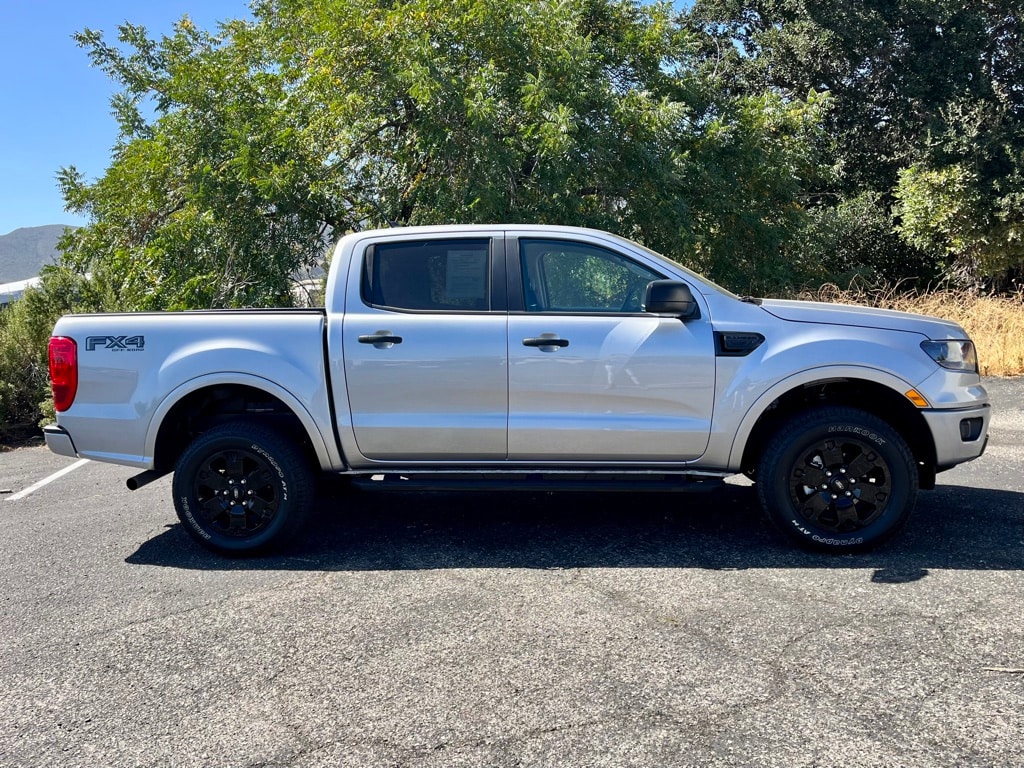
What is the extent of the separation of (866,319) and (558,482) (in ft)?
6.65

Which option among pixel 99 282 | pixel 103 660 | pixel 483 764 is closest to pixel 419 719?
pixel 483 764

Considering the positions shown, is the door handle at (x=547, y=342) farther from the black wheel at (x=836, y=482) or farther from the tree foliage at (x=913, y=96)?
the tree foliage at (x=913, y=96)

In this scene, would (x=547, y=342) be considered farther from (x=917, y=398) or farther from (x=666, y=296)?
(x=917, y=398)

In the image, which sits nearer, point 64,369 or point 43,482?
point 64,369

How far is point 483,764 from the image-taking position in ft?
9.82

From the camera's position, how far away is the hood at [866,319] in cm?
505

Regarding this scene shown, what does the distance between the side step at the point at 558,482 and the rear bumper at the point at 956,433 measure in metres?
1.21

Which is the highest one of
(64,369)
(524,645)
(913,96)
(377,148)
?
(913,96)

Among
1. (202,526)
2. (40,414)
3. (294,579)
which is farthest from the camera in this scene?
(40,414)

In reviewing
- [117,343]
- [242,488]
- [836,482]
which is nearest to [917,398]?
[836,482]

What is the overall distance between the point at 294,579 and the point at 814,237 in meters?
13.2

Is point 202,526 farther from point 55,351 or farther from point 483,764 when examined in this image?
point 483,764

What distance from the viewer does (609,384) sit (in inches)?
199

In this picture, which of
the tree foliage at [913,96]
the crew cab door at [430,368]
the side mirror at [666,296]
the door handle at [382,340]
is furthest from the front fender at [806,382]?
the tree foliage at [913,96]
